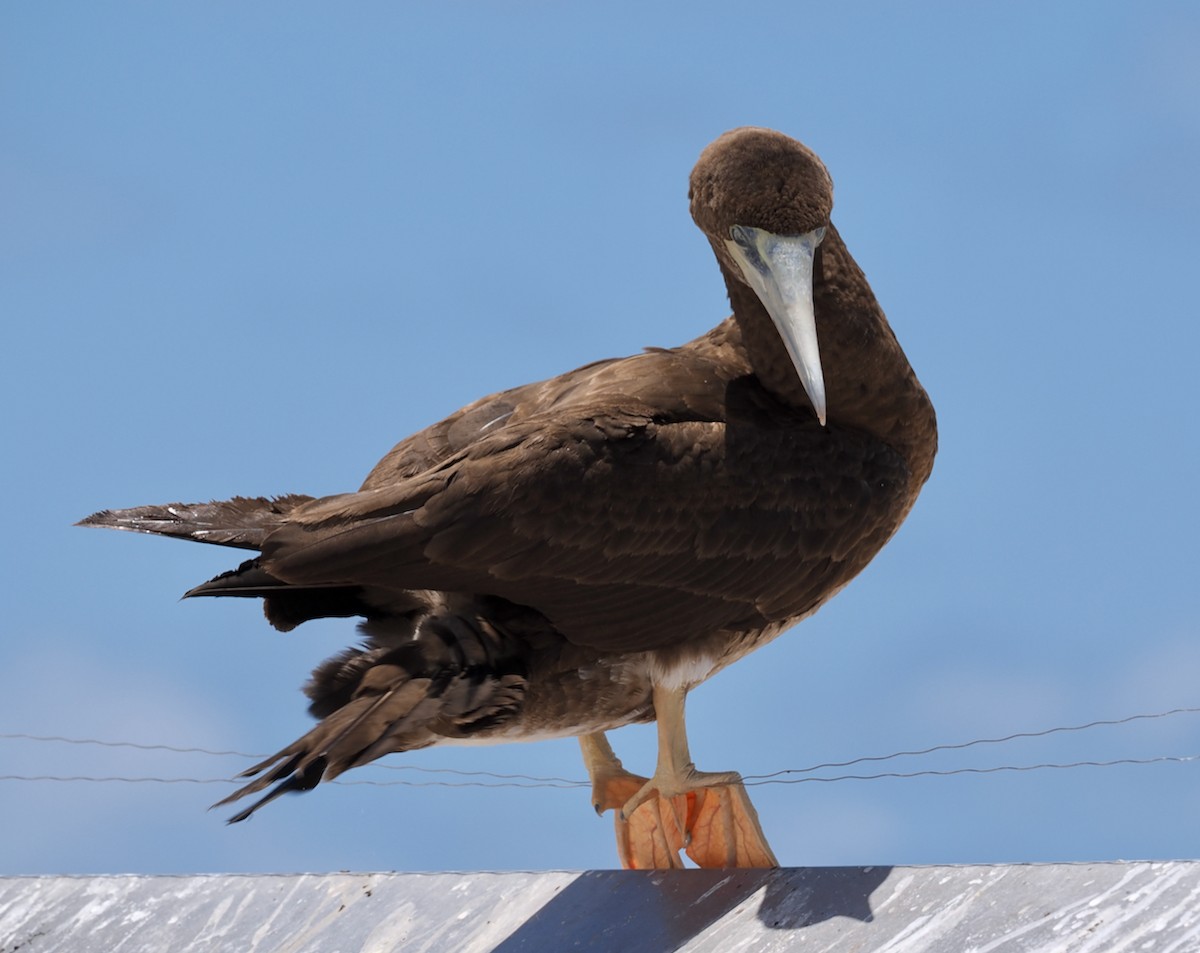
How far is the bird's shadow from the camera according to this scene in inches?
185

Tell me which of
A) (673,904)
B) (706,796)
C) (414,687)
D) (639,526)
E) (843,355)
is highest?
(843,355)

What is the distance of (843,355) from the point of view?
5.44 metres

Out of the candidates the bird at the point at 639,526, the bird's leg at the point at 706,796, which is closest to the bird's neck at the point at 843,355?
the bird at the point at 639,526

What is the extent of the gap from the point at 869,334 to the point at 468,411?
1.23 metres

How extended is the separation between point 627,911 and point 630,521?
105 cm

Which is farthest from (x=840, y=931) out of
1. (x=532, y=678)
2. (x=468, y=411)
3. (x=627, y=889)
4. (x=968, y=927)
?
(x=468, y=411)

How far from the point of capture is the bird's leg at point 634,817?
5570mm

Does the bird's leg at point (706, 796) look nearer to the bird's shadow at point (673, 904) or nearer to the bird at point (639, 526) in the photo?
the bird at point (639, 526)

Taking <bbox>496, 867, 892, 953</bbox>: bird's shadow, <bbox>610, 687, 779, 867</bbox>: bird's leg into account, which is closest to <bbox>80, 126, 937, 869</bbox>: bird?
<bbox>610, 687, 779, 867</bbox>: bird's leg

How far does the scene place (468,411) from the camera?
5617mm

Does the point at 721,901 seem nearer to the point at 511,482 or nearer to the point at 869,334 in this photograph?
the point at 511,482

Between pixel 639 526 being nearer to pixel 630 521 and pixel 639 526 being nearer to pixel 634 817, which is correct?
pixel 630 521

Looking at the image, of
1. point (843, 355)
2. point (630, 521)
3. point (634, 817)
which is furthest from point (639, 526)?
point (634, 817)

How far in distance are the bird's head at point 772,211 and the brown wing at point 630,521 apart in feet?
0.84
